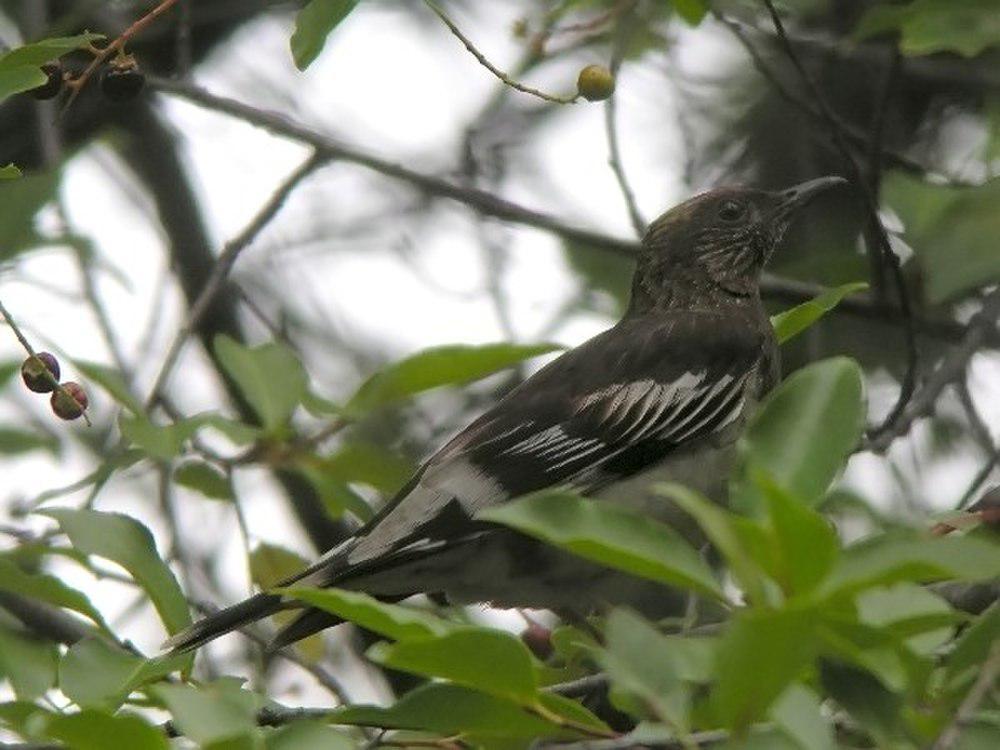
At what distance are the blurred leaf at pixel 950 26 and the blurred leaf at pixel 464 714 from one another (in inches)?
124

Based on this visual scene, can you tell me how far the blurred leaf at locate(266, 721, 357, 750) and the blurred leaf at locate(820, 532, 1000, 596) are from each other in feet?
2.83

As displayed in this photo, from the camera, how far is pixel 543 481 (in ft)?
18.3

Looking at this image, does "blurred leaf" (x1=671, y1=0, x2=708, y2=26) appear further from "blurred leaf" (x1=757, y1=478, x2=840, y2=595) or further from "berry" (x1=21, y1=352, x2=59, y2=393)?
"blurred leaf" (x1=757, y1=478, x2=840, y2=595)

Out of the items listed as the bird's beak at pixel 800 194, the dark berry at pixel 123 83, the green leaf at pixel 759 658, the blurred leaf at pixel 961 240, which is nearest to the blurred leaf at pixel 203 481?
the dark berry at pixel 123 83

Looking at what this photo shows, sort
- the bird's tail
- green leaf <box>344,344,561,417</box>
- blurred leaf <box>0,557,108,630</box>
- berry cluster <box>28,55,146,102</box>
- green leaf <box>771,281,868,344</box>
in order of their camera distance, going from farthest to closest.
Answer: green leaf <box>344,344,561,417</box>, berry cluster <box>28,55,146,102</box>, green leaf <box>771,281,868,344</box>, the bird's tail, blurred leaf <box>0,557,108,630</box>

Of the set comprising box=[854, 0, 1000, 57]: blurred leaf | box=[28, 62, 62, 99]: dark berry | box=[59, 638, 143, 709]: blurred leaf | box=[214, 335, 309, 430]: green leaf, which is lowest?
box=[59, 638, 143, 709]: blurred leaf

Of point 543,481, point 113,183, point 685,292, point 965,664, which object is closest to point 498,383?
point 685,292

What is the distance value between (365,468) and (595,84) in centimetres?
147

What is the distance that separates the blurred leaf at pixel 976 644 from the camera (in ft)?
10.1

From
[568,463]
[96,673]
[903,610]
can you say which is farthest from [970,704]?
[568,463]

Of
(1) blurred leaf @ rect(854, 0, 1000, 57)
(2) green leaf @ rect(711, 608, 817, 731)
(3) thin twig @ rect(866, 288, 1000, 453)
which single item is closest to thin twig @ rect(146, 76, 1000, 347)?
(3) thin twig @ rect(866, 288, 1000, 453)

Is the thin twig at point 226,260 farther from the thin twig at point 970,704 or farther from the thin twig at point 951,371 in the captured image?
the thin twig at point 970,704

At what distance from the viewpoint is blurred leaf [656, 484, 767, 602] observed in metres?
2.70

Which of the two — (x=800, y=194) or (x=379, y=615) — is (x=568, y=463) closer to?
(x=800, y=194)
